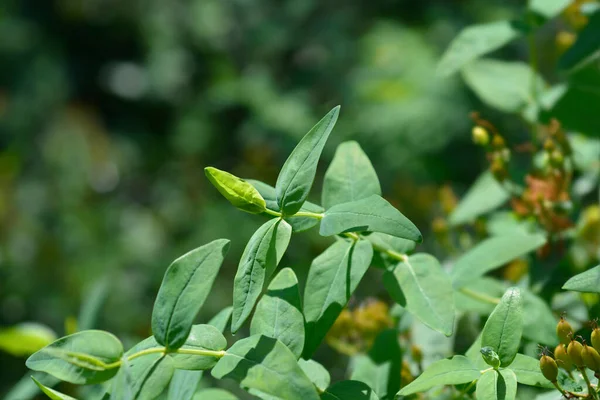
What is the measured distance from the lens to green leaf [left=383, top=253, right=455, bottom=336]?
1.84 ft

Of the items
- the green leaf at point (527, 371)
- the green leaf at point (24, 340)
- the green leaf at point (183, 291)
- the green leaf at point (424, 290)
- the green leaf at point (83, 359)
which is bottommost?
the green leaf at point (24, 340)

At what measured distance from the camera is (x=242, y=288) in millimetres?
511

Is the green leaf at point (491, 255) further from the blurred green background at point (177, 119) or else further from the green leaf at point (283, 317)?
the blurred green background at point (177, 119)

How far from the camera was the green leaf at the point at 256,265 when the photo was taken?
500mm

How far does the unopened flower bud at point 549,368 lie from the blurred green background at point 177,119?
4.70ft

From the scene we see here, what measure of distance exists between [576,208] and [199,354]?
502mm

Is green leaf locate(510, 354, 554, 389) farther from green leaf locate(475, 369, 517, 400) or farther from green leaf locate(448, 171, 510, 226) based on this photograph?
green leaf locate(448, 171, 510, 226)

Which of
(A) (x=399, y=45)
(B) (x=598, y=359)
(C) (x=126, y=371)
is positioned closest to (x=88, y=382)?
(C) (x=126, y=371)

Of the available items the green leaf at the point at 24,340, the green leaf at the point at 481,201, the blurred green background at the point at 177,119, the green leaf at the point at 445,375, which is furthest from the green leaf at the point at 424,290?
the blurred green background at the point at 177,119

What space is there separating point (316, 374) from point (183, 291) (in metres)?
0.13

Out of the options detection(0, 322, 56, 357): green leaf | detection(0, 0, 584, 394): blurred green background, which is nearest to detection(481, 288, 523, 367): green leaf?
detection(0, 322, 56, 357): green leaf

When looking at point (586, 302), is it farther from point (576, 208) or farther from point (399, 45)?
point (399, 45)

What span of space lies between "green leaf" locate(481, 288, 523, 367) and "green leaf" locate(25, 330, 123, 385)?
25cm

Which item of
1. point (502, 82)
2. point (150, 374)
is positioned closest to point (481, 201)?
point (502, 82)
